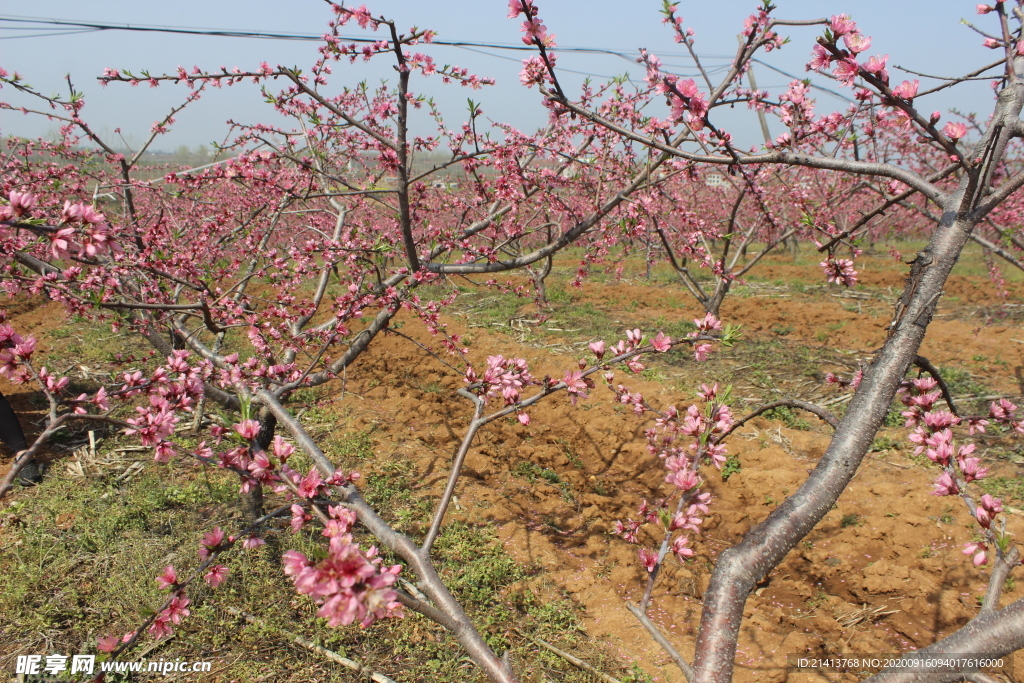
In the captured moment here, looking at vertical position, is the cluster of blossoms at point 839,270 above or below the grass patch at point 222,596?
above

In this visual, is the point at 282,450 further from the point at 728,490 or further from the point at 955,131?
the point at 728,490

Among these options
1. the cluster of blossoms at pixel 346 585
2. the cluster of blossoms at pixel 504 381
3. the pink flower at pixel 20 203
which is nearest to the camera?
the cluster of blossoms at pixel 346 585

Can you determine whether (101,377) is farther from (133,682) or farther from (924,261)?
(924,261)

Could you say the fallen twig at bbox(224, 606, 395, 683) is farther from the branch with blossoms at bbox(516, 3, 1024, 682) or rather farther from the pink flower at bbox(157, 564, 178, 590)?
the branch with blossoms at bbox(516, 3, 1024, 682)

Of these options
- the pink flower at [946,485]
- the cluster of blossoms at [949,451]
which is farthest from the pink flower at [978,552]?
the pink flower at [946,485]

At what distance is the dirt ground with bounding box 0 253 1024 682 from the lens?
3529 millimetres

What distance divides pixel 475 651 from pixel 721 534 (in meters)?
3.57

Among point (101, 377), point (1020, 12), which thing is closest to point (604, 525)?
point (1020, 12)

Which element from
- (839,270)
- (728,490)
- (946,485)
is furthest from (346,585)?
(728,490)

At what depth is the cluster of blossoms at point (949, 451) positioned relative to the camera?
1.70 meters

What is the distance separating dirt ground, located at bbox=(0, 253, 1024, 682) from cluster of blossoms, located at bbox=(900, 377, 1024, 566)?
1.84 metres

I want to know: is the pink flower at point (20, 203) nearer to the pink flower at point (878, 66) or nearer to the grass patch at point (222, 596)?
the grass patch at point (222, 596)

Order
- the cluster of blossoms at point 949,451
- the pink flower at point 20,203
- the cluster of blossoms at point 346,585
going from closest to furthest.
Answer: the cluster of blossoms at point 346,585 → the pink flower at point 20,203 → the cluster of blossoms at point 949,451

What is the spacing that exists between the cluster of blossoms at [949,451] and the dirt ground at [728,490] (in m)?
1.84
